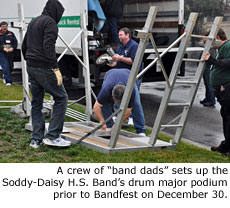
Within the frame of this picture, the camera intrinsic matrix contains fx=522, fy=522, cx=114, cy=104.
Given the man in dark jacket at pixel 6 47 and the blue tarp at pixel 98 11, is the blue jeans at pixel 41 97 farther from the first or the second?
the man in dark jacket at pixel 6 47

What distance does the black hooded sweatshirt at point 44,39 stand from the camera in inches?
237

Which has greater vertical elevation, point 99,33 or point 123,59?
point 123,59

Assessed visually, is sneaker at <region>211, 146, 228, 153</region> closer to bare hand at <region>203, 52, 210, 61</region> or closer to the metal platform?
the metal platform

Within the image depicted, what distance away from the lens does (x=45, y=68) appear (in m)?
6.21

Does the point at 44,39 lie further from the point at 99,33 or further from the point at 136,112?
the point at 99,33

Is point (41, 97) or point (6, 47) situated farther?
point (6, 47)

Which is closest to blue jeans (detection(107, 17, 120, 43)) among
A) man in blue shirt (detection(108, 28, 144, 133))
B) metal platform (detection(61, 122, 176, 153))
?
man in blue shirt (detection(108, 28, 144, 133))

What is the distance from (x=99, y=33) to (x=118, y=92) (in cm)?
526

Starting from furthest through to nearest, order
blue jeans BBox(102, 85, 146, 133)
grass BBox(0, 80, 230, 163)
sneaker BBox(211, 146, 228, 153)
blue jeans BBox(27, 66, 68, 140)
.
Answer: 1. blue jeans BBox(102, 85, 146, 133)
2. sneaker BBox(211, 146, 228, 153)
3. blue jeans BBox(27, 66, 68, 140)
4. grass BBox(0, 80, 230, 163)

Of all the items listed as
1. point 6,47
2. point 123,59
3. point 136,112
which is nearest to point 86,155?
point 136,112

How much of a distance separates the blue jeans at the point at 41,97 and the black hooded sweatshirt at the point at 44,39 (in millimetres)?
99

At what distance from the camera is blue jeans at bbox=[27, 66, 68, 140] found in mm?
6219

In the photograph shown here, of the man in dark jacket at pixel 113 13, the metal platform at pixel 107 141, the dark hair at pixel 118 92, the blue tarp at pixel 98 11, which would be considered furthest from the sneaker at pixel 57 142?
the man in dark jacket at pixel 113 13

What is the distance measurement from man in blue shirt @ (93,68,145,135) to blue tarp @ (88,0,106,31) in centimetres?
418
